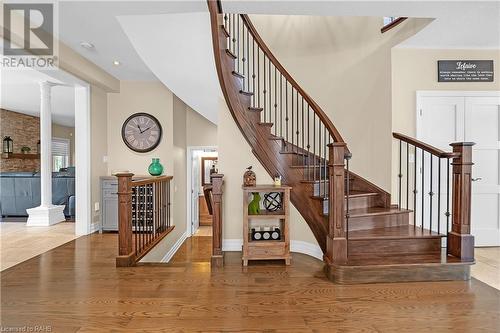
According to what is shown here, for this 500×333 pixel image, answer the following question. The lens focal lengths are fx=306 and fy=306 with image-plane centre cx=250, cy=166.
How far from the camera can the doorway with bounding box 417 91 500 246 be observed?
3.92m

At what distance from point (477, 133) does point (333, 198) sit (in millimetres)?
2578

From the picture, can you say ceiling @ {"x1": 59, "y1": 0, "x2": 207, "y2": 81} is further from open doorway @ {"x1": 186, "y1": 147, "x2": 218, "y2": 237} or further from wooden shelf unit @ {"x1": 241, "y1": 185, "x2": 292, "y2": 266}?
open doorway @ {"x1": 186, "y1": 147, "x2": 218, "y2": 237}

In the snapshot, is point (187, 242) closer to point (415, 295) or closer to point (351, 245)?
point (351, 245)

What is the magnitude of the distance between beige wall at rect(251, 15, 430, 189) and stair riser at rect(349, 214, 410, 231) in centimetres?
53

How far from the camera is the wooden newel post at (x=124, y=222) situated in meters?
3.22

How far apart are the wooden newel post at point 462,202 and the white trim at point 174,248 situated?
13.6 ft

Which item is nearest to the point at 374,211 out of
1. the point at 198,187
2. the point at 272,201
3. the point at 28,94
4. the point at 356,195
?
the point at 356,195

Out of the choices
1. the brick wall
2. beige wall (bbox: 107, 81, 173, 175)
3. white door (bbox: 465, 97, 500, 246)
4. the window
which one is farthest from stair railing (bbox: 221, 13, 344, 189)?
the window

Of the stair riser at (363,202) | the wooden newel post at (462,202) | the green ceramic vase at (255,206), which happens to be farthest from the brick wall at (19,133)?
the wooden newel post at (462,202)

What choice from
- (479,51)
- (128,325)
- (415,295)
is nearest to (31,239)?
(128,325)

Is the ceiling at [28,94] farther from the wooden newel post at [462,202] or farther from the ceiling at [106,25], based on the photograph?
the wooden newel post at [462,202]

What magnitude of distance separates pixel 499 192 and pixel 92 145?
19.8 feet

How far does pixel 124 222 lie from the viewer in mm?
3262

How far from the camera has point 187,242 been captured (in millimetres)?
6629
